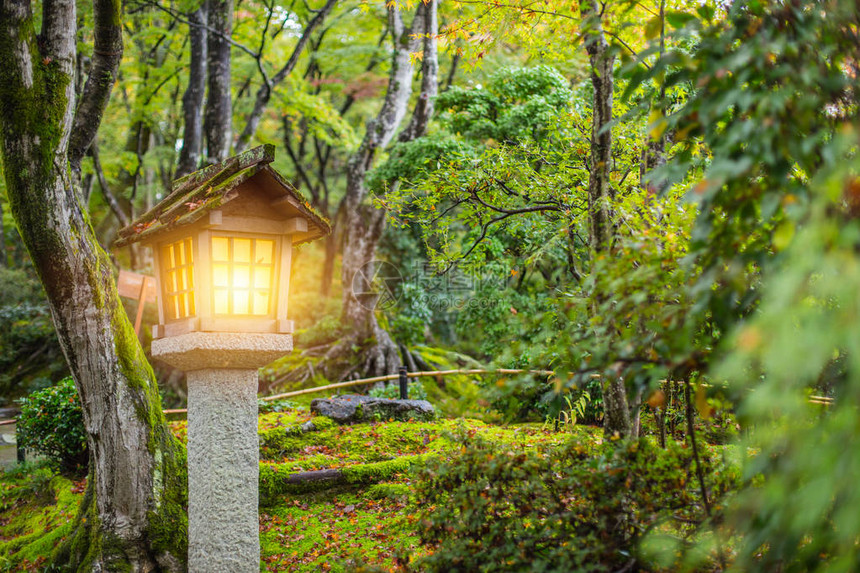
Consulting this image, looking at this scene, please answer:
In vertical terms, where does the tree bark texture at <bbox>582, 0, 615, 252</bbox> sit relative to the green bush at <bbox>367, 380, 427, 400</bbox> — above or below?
A: above

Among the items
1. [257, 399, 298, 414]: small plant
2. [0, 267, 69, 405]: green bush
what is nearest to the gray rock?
[257, 399, 298, 414]: small plant

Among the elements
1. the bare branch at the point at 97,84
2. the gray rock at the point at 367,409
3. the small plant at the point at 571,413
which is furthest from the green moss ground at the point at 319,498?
the bare branch at the point at 97,84

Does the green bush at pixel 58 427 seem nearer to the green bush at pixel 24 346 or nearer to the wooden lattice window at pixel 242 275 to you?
the wooden lattice window at pixel 242 275

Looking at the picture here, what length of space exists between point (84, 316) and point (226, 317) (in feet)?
4.54

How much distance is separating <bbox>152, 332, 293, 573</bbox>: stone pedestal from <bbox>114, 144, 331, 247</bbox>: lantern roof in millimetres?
656

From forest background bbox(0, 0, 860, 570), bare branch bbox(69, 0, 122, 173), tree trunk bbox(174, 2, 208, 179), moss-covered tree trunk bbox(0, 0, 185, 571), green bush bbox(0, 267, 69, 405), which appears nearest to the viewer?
forest background bbox(0, 0, 860, 570)

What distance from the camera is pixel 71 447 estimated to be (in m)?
6.03

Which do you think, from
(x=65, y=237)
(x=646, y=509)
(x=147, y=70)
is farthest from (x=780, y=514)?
(x=147, y=70)

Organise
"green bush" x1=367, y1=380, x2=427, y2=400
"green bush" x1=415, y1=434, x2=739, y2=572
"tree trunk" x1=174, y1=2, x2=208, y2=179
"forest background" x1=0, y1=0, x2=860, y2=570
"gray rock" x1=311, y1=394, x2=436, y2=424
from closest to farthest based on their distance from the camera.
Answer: "forest background" x1=0, y1=0, x2=860, y2=570 < "green bush" x1=415, y1=434, x2=739, y2=572 < "gray rock" x1=311, y1=394, x2=436, y2=424 < "green bush" x1=367, y1=380, x2=427, y2=400 < "tree trunk" x1=174, y1=2, x2=208, y2=179

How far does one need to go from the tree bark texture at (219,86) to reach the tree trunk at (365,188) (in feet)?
7.57

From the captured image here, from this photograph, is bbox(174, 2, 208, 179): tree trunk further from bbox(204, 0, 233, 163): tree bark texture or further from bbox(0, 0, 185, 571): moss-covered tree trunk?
bbox(0, 0, 185, 571): moss-covered tree trunk

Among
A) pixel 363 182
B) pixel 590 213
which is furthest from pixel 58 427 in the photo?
pixel 363 182

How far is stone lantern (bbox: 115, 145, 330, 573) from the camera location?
128 inches

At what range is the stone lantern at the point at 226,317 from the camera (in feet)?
10.6
